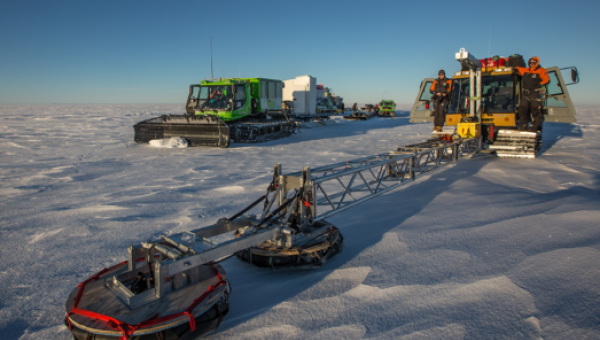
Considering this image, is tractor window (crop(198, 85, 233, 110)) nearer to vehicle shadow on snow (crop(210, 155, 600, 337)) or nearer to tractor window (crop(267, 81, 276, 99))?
tractor window (crop(267, 81, 276, 99))

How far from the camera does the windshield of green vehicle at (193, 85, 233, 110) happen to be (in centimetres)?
1289

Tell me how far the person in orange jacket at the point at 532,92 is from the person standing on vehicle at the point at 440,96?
171 centimetres

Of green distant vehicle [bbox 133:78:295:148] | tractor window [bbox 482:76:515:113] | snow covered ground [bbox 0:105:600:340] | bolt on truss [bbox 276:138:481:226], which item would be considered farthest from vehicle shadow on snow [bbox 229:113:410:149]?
tractor window [bbox 482:76:515:113]

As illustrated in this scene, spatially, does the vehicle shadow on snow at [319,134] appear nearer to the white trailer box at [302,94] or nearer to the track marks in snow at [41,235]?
the white trailer box at [302,94]

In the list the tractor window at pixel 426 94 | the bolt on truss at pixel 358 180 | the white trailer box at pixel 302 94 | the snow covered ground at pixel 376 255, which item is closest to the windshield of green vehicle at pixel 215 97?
the snow covered ground at pixel 376 255

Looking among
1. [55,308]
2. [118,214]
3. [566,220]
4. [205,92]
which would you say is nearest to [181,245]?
[55,308]

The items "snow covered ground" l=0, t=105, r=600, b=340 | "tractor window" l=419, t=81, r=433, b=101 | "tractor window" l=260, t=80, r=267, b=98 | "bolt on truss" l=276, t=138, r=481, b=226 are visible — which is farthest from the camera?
"tractor window" l=260, t=80, r=267, b=98

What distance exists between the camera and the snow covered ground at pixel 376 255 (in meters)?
2.20

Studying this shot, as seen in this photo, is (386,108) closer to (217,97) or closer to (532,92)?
(217,97)

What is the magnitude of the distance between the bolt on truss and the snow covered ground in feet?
1.10

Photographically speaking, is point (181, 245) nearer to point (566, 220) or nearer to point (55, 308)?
point (55, 308)

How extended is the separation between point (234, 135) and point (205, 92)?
222cm

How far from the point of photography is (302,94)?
78.4 ft

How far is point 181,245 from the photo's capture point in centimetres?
227
